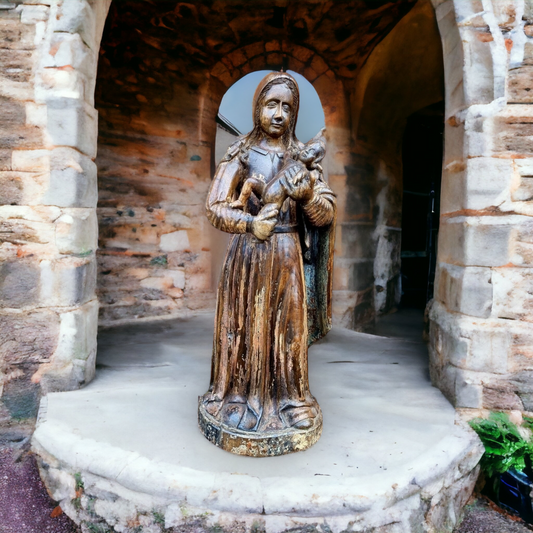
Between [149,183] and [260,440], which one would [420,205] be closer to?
[149,183]

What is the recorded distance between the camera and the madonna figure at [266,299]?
1848 mm

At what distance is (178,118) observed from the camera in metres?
4.53

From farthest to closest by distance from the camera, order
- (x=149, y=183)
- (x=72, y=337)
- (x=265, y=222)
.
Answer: (x=149, y=183)
(x=72, y=337)
(x=265, y=222)

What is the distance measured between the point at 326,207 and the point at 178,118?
125 inches

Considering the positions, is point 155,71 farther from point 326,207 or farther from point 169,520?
point 169,520

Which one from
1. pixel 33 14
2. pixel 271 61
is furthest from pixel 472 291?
pixel 271 61

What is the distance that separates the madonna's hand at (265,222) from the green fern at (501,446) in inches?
61.2

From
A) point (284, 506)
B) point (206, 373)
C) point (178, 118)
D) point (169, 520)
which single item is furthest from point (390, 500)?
point (178, 118)

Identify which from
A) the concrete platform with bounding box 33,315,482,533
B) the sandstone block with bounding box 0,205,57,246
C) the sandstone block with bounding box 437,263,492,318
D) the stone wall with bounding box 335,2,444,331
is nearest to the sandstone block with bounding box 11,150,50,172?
the sandstone block with bounding box 0,205,57,246

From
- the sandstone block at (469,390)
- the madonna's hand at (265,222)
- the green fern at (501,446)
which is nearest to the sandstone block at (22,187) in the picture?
the madonna's hand at (265,222)

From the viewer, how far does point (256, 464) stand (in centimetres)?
179

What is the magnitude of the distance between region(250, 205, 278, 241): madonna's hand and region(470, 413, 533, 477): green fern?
5.10 feet

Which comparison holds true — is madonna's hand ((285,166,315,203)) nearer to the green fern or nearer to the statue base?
the statue base

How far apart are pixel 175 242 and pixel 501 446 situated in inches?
137
